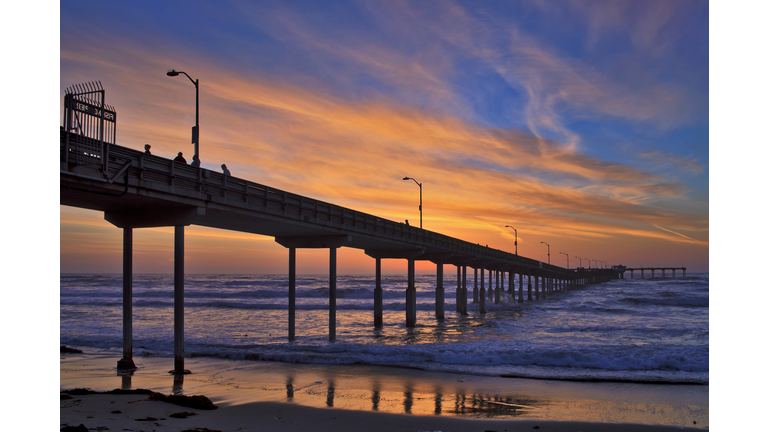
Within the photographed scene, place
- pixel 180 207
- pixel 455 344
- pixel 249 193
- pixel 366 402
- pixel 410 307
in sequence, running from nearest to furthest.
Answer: pixel 366 402 < pixel 180 207 < pixel 249 193 < pixel 455 344 < pixel 410 307

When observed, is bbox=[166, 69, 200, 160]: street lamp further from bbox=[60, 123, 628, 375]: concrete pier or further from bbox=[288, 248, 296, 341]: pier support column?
bbox=[288, 248, 296, 341]: pier support column

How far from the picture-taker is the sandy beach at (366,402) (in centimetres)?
1152

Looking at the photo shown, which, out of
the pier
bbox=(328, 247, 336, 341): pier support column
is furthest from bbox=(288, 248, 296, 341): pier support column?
bbox=(328, 247, 336, 341): pier support column

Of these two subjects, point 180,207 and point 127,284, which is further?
point 127,284

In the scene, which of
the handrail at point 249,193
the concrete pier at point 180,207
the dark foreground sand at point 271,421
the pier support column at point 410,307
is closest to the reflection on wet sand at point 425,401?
the dark foreground sand at point 271,421

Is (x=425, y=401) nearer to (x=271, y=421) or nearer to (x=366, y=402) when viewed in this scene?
(x=366, y=402)

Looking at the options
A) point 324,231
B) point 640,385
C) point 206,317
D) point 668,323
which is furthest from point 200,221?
point 668,323

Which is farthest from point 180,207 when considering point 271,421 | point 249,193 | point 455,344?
point 455,344

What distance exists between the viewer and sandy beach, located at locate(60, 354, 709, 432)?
37.8 feet

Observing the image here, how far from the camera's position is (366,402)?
14.0 m

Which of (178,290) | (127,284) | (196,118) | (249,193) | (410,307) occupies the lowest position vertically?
(410,307)

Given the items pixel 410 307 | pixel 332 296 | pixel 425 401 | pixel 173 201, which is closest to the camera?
pixel 425 401
